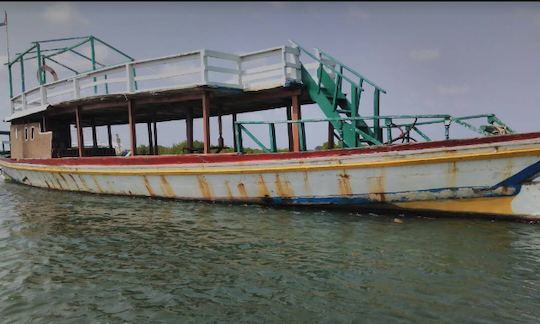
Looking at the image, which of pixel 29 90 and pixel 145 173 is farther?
pixel 29 90

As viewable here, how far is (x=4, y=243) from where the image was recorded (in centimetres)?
698

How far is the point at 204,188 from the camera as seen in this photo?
1034 cm

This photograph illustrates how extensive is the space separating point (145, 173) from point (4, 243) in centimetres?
459

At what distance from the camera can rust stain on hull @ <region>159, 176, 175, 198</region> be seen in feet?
36.1

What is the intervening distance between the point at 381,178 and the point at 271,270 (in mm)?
3830

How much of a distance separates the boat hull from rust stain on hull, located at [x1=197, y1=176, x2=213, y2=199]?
2 cm

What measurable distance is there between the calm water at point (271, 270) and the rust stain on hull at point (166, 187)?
246 centimetres

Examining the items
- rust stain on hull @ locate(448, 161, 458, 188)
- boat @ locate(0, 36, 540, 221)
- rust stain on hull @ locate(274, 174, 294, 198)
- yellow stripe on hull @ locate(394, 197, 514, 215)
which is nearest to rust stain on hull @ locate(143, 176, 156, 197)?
boat @ locate(0, 36, 540, 221)

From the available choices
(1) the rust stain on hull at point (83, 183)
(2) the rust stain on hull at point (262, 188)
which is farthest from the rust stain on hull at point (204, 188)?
(1) the rust stain on hull at point (83, 183)

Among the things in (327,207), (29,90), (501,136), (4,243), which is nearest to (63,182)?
(29,90)

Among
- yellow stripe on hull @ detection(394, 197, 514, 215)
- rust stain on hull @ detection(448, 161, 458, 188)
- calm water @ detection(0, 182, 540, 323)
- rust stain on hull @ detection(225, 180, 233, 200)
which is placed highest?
rust stain on hull @ detection(448, 161, 458, 188)

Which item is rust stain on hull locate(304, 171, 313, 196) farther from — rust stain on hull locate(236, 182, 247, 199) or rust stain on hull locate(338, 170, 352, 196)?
rust stain on hull locate(236, 182, 247, 199)

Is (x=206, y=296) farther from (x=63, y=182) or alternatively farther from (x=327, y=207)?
(x=63, y=182)

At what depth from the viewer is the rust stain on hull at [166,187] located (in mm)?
11000
